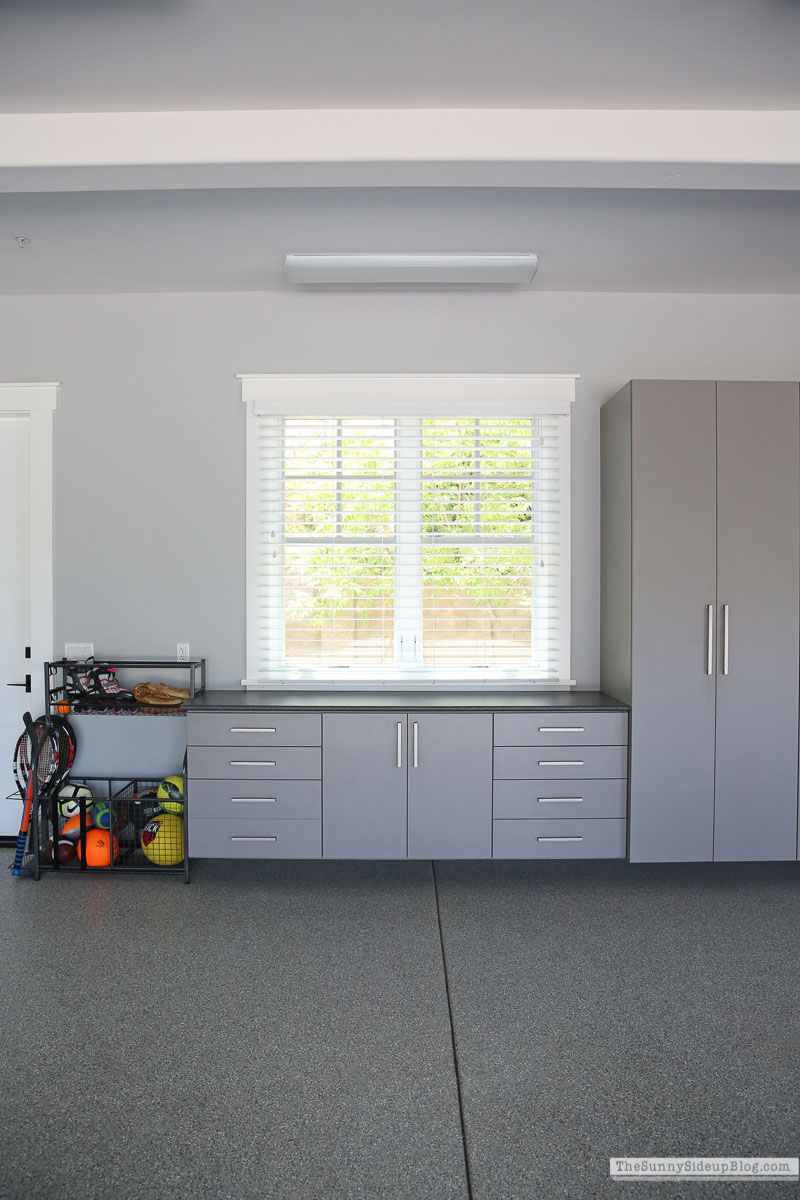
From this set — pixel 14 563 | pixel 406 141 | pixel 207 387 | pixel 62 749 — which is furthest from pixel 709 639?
pixel 14 563

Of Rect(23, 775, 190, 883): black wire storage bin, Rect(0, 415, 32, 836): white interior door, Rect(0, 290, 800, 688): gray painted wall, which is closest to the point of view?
Rect(23, 775, 190, 883): black wire storage bin

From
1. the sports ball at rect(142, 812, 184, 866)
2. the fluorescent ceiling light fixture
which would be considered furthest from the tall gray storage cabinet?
the sports ball at rect(142, 812, 184, 866)

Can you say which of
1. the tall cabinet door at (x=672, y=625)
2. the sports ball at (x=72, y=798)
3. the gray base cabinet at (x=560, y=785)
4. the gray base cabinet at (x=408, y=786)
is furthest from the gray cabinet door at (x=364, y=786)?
the sports ball at (x=72, y=798)

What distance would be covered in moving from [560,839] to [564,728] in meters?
0.53

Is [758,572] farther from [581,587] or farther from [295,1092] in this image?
[295,1092]

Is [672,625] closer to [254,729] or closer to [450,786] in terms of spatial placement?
[450,786]

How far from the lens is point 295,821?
310cm

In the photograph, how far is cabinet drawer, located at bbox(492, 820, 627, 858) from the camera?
10.1 feet

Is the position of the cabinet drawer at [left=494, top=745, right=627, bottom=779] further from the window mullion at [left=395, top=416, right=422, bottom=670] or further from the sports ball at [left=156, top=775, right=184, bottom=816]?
the sports ball at [left=156, top=775, right=184, bottom=816]

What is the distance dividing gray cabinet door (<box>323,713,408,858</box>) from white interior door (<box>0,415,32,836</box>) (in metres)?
1.91

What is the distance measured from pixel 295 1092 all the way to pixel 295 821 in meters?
1.30

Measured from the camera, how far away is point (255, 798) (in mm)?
3119

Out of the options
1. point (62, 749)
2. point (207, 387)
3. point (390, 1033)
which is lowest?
point (390, 1033)

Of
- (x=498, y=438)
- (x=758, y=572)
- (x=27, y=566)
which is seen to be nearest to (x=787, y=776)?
(x=758, y=572)
